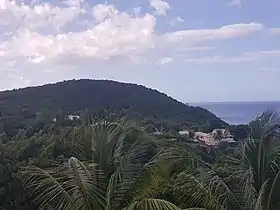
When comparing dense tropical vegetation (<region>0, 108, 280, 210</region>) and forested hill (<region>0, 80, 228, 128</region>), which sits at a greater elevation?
forested hill (<region>0, 80, 228, 128</region>)

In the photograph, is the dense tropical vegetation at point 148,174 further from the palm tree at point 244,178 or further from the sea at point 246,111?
the sea at point 246,111

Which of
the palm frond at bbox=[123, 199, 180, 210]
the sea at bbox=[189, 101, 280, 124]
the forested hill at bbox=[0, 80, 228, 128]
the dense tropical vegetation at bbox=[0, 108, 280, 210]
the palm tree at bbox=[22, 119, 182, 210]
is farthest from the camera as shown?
the forested hill at bbox=[0, 80, 228, 128]

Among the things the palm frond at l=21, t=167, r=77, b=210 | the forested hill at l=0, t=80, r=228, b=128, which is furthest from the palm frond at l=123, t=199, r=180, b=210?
the forested hill at l=0, t=80, r=228, b=128

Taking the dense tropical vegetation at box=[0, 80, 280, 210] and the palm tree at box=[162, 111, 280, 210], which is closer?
the dense tropical vegetation at box=[0, 80, 280, 210]

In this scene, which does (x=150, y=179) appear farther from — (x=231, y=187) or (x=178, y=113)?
(x=178, y=113)

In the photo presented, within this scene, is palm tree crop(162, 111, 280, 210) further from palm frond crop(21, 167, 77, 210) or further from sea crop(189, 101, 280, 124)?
palm frond crop(21, 167, 77, 210)

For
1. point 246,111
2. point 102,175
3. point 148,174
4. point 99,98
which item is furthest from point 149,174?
point 99,98

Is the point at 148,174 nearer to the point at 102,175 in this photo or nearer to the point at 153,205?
the point at 102,175
